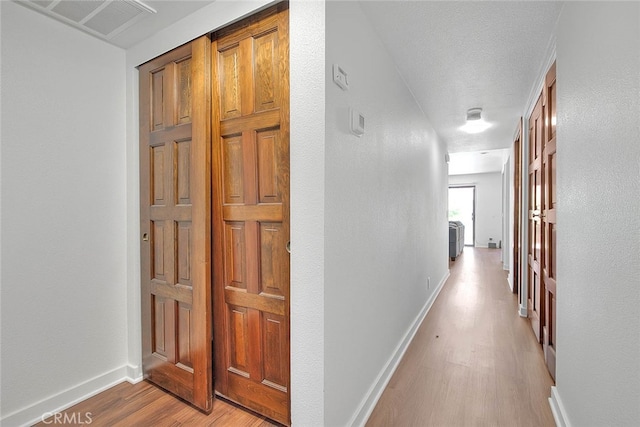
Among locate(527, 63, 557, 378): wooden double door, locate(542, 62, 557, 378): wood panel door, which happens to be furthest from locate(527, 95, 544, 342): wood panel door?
locate(542, 62, 557, 378): wood panel door

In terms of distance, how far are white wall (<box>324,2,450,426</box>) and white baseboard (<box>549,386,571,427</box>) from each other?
970 mm

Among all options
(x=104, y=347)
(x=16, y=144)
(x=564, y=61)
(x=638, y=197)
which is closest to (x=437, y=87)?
(x=564, y=61)

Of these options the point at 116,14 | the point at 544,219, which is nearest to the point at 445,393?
the point at 544,219

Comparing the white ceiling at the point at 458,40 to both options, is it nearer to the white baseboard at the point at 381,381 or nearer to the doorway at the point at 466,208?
the white baseboard at the point at 381,381

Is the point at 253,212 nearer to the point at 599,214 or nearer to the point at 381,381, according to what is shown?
the point at 381,381

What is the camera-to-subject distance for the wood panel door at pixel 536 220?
259cm

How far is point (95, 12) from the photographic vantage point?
68.0 inches

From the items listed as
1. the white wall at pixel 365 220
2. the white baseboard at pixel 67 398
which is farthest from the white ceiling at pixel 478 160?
the white baseboard at pixel 67 398

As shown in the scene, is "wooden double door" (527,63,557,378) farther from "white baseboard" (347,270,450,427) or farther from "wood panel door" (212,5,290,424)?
"wood panel door" (212,5,290,424)

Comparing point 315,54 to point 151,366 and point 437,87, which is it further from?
point 151,366

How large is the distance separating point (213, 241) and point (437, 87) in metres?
2.46

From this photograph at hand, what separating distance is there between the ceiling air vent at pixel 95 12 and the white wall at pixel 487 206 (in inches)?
417

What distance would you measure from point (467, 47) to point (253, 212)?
190 centimetres

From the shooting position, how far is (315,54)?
1328 millimetres
